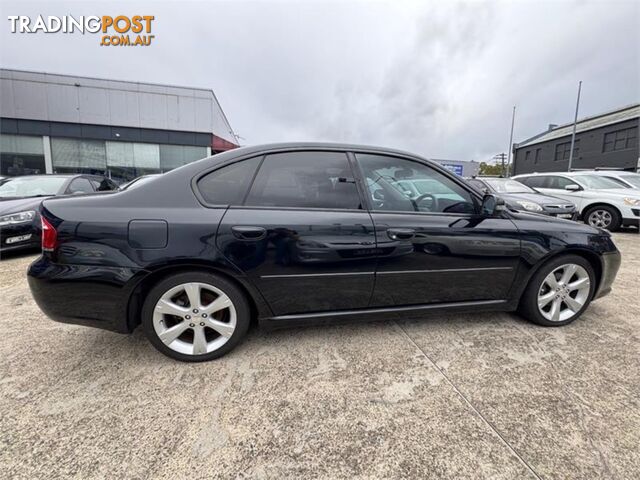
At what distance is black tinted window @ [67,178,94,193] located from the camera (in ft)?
18.1

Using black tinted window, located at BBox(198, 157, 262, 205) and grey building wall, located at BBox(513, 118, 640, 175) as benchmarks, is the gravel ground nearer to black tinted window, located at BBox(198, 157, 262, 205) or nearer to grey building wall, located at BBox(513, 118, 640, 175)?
black tinted window, located at BBox(198, 157, 262, 205)

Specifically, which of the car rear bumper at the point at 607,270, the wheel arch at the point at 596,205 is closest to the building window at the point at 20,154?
the car rear bumper at the point at 607,270

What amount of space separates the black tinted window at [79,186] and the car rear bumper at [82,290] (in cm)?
462

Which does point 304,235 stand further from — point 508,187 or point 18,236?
point 508,187

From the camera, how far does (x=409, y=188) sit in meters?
2.41

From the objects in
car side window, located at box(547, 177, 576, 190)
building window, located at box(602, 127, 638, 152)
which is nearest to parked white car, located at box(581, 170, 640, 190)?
car side window, located at box(547, 177, 576, 190)

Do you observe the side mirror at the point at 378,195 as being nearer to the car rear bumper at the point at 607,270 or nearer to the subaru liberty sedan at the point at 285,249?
the subaru liberty sedan at the point at 285,249

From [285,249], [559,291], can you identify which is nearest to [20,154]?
[285,249]

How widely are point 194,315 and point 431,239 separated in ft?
5.68

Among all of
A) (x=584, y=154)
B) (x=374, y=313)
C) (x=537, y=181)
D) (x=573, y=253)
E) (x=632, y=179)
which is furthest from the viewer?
(x=584, y=154)

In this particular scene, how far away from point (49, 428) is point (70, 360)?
68 cm

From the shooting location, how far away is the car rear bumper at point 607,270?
2.62 metres

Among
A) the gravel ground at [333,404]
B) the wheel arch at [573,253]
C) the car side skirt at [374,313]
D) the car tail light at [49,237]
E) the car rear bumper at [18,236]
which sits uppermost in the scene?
the car tail light at [49,237]

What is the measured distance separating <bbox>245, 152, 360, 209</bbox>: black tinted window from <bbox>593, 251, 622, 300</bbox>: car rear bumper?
7.50ft
